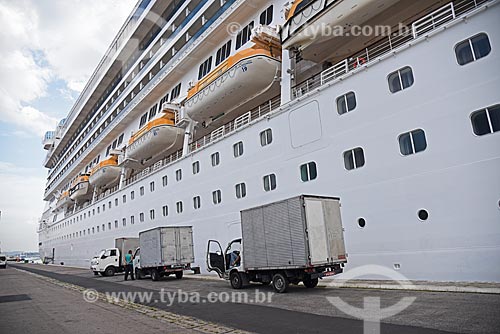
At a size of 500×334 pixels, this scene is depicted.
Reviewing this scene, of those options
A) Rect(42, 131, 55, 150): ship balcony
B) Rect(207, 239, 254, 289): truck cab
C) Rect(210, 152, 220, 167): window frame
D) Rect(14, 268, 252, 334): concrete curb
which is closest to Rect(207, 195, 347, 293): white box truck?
Rect(207, 239, 254, 289): truck cab

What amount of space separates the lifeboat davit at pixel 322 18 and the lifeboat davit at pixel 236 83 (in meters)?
1.57

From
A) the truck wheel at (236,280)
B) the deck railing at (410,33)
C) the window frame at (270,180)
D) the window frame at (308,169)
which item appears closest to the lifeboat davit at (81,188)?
the window frame at (270,180)

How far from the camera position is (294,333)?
19.3ft

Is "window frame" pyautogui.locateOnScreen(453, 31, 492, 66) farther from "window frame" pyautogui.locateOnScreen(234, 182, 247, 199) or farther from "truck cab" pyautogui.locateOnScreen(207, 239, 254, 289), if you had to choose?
"window frame" pyautogui.locateOnScreen(234, 182, 247, 199)

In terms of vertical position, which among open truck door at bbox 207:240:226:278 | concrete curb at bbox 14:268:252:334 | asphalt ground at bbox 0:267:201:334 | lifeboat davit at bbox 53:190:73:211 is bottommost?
concrete curb at bbox 14:268:252:334

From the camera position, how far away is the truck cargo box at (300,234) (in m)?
10.1

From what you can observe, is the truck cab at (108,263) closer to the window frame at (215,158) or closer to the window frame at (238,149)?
the window frame at (215,158)

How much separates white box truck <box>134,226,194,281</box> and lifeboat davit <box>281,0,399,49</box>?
1087cm

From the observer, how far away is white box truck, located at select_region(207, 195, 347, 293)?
10086 mm

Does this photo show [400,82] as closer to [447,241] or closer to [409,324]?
[447,241]

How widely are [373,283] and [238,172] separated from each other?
8.43 meters

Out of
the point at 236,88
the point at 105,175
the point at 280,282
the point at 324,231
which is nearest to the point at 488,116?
the point at 324,231

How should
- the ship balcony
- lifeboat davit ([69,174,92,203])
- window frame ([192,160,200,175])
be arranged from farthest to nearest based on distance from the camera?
the ship balcony < lifeboat davit ([69,174,92,203]) < window frame ([192,160,200,175])

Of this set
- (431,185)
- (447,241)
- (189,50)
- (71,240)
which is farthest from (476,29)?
(71,240)
